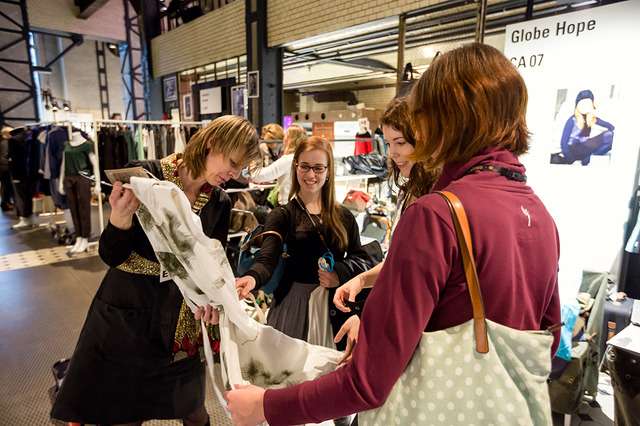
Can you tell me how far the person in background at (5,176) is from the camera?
743 centimetres

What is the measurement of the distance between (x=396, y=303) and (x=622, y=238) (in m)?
3.09

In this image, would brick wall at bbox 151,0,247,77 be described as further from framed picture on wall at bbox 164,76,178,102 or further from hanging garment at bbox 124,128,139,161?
hanging garment at bbox 124,128,139,161

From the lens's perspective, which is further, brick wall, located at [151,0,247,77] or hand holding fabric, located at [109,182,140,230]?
brick wall, located at [151,0,247,77]

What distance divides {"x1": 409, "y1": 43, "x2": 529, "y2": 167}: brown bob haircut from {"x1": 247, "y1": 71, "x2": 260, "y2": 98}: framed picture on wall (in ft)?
20.8

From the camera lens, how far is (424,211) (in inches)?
24.7

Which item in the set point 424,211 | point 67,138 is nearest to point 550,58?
point 424,211

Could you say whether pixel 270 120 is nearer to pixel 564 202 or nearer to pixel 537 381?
pixel 564 202

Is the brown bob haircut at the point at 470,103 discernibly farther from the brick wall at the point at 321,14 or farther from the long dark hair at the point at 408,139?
the brick wall at the point at 321,14

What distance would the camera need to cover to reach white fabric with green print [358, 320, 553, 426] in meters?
0.62

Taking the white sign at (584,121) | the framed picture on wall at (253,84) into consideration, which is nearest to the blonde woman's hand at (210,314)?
the white sign at (584,121)

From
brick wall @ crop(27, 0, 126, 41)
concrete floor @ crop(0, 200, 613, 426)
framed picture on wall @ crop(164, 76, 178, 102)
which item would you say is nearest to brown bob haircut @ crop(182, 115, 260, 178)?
concrete floor @ crop(0, 200, 613, 426)

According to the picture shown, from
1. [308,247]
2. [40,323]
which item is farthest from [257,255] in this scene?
[40,323]

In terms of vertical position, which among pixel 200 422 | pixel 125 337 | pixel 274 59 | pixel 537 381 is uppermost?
pixel 274 59

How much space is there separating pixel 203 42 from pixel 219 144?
26.5 feet
